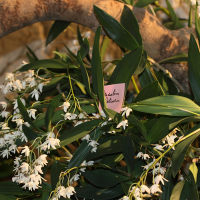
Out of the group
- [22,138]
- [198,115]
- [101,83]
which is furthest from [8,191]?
[198,115]

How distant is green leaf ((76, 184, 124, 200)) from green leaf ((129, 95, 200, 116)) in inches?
10.0

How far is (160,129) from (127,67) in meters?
0.18

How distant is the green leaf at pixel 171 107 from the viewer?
46 cm

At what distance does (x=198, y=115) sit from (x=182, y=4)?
1.67 m

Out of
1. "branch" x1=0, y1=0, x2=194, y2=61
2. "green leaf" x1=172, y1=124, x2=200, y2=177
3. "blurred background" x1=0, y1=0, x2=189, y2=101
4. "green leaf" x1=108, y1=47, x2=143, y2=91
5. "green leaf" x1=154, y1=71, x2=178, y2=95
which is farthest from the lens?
"blurred background" x1=0, y1=0, x2=189, y2=101

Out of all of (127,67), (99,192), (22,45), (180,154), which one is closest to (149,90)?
(127,67)

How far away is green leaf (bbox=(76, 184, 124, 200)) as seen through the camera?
1.92 feet

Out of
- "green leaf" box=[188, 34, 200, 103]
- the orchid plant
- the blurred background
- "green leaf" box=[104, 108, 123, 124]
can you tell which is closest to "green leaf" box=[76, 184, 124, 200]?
the orchid plant

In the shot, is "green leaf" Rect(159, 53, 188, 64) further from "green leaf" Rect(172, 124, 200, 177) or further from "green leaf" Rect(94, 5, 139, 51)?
"green leaf" Rect(172, 124, 200, 177)

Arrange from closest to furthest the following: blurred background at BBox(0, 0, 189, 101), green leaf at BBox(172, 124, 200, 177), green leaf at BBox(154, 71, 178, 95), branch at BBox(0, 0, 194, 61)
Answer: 1. green leaf at BBox(172, 124, 200, 177)
2. branch at BBox(0, 0, 194, 61)
3. green leaf at BBox(154, 71, 178, 95)
4. blurred background at BBox(0, 0, 189, 101)

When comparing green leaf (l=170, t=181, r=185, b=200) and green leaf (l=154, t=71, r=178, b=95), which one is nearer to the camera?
green leaf (l=170, t=181, r=185, b=200)

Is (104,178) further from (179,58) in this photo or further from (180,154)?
(179,58)

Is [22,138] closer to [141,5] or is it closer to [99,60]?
[99,60]

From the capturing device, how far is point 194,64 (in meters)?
0.63
